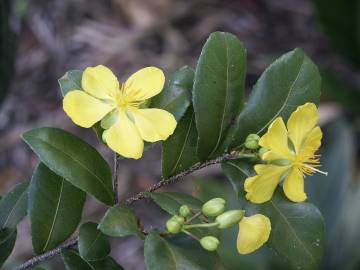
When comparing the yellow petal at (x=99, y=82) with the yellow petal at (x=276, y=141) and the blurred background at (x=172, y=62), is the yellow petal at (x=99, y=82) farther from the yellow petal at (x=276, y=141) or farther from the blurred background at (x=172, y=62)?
the blurred background at (x=172, y=62)

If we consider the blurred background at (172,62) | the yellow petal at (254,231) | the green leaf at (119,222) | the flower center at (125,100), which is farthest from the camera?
the blurred background at (172,62)

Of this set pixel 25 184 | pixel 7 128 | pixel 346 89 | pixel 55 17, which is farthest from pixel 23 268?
pixel 55 17

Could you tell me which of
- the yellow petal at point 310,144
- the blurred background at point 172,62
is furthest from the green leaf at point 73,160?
the blurred background at point 172,62

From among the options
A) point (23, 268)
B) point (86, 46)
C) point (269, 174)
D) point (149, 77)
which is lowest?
point (86, 46)

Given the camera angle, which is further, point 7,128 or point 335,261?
point 7,128

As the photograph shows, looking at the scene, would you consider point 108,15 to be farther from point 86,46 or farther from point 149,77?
point 149,77

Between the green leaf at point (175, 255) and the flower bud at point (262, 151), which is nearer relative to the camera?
the green leaf at point (175, 255)

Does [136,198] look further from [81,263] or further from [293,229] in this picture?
[293,229]

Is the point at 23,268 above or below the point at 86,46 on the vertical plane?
above
